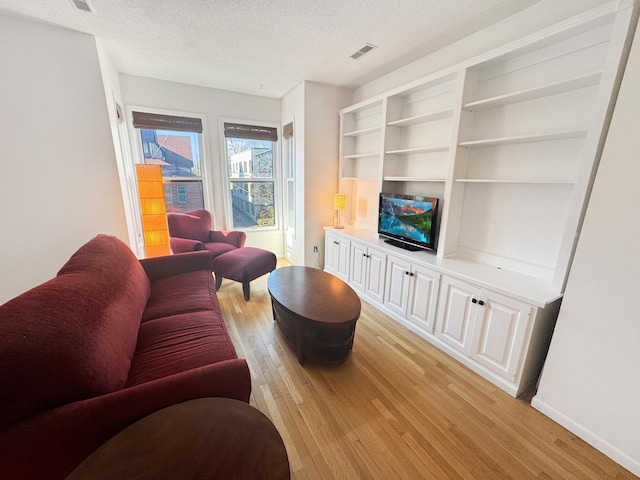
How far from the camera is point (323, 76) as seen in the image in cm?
318

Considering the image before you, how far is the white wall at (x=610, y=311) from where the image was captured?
4.23 feet

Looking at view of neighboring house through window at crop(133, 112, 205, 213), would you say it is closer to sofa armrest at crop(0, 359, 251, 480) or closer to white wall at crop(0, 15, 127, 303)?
white wall at crop(0, 15, 127, 303)

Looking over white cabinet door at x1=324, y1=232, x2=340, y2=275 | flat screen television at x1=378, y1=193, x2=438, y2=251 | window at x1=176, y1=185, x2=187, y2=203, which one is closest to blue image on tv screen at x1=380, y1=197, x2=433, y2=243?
flat screen television at x1=378, y1=193, x2=438, y2=251

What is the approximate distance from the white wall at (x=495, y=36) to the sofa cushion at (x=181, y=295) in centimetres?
293

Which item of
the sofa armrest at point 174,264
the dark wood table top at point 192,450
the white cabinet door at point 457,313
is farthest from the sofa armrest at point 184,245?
the white cabinet door at point 457,313

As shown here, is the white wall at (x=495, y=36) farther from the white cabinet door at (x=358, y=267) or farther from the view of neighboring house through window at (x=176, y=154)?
the view of neighboring house through window at (x=176, y=154)

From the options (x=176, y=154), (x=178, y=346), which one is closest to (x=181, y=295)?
(x=178, y=346)

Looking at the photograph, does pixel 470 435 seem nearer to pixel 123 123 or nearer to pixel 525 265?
pixel 525 265

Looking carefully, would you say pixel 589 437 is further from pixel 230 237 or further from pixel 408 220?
pixel 230 237

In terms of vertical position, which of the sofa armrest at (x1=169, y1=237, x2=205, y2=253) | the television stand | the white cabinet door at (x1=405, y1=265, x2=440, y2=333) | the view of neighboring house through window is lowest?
the white cabinet door at (x1=405, y1=265, x2=440, y2=333)

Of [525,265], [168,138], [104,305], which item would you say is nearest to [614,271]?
[525,265]

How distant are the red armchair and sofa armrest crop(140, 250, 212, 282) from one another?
1.59 ft

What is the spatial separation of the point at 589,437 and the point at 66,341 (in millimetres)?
2637

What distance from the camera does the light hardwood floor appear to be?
134 cm
